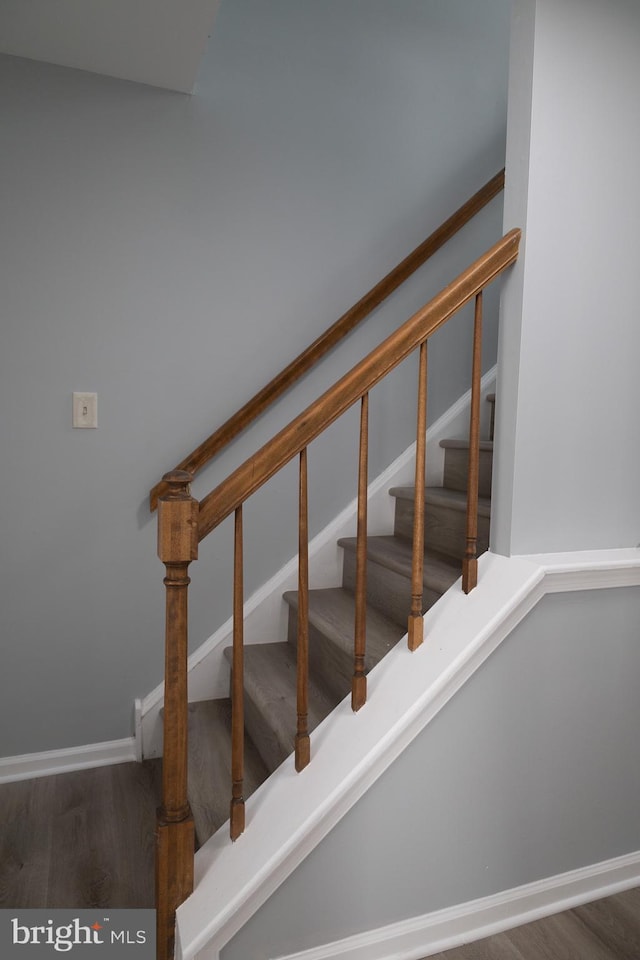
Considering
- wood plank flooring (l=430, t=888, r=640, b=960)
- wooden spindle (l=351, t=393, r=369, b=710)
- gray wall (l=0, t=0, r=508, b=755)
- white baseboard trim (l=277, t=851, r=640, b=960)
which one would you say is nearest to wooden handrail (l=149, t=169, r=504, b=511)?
gray wall (l=0, t=0, r=508, b=755)

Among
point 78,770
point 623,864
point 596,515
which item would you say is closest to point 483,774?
point 623,864

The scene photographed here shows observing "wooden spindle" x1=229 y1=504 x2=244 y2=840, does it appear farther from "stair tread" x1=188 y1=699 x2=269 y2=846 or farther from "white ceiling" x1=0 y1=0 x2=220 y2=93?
"white ceiling" x1=0 y1=0 x2=220 y2=93

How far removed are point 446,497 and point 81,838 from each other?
1479 mm

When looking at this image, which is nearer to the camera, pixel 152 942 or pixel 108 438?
pixel 152 942

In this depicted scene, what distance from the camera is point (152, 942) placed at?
1.27 m

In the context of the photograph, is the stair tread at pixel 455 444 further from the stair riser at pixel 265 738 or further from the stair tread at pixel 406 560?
the stair riser at pixel 265 738

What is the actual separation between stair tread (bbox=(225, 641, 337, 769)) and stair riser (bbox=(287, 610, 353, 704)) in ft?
0.09

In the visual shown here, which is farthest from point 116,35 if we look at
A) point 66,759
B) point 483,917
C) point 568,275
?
point 483,917

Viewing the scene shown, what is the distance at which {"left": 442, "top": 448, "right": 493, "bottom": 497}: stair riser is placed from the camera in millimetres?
2260

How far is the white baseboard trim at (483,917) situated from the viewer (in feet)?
4.50

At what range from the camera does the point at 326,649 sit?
1.88 m

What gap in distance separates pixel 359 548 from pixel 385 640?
0.49 meters

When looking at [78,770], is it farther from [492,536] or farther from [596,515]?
[596,515]

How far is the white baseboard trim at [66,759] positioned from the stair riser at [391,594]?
951 mm
